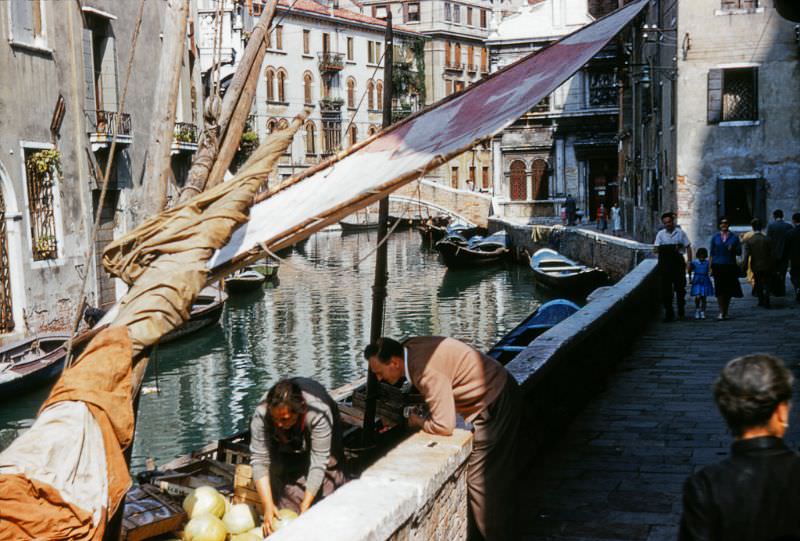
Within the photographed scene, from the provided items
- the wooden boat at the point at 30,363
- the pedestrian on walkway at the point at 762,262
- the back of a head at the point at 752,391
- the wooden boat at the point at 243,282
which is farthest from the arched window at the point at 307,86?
the back of a head at the point at 752,391

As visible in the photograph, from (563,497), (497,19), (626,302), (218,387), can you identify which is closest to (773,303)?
(626,302)

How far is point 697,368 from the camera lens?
8781 mm

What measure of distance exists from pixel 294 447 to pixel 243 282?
2155 centimetres

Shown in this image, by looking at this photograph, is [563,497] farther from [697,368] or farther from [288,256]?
[288,256]

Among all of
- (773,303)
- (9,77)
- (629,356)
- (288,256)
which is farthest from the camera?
(288,256)

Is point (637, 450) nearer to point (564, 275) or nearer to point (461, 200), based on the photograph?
point (564, 275)

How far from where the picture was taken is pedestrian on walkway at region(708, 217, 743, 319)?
11.9 meters

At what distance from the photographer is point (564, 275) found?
2303 centimetres

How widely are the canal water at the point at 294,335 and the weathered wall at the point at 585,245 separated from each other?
3.97ft

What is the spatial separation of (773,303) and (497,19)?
32.1 meters

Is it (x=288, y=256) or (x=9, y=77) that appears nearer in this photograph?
(x=9, y=77)

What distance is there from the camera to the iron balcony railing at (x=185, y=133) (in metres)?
22.1

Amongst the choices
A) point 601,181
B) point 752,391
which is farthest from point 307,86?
point 752,391

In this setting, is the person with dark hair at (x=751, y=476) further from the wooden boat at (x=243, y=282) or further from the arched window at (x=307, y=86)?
the arched window at (x=307, y=86)
